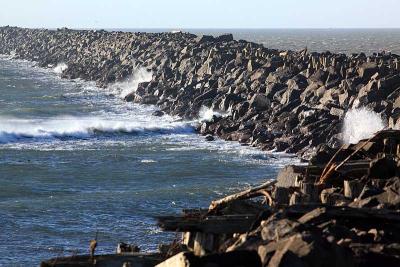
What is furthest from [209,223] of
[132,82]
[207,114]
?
[132,82]

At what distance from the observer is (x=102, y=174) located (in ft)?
111

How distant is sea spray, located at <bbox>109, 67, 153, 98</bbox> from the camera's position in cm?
7235

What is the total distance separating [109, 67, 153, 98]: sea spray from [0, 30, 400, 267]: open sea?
1054 cm

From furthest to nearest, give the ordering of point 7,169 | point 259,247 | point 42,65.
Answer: point 42,65 < point 7,169 < point 259,247

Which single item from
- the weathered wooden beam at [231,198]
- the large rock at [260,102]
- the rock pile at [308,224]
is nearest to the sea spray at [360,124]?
the large rock at [260,102]

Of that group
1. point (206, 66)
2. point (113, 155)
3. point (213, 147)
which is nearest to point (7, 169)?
point (113, 155)

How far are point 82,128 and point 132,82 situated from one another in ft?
89.2

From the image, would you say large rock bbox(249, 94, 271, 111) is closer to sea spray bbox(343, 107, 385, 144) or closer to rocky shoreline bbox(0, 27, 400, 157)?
rocky shoreline bbox(0, 27, 400, 157)

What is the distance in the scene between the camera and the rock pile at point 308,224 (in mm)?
8586

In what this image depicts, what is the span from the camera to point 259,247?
351 inches

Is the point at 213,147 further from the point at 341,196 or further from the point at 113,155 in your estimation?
the point at 341,196

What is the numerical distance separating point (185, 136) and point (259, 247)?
36.3 m

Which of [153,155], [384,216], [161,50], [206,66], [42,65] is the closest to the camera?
[384,216]

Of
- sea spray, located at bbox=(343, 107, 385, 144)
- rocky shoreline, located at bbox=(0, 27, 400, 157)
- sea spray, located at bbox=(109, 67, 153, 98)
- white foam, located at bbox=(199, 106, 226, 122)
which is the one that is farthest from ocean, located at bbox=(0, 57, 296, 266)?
sea spray, located at bbox=(109, 67, 153, 98)
